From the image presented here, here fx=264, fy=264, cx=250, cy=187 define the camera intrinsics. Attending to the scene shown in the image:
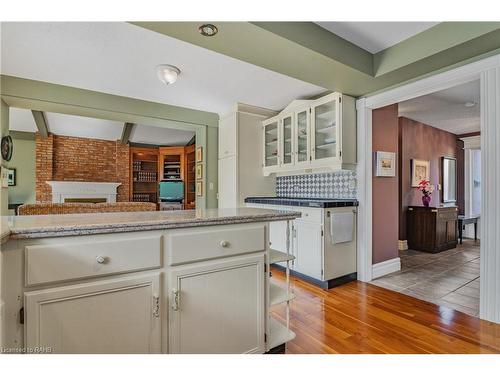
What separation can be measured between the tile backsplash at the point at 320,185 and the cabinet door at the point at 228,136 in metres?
0.94

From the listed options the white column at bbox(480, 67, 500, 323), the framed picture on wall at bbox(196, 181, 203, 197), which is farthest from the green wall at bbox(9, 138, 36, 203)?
the white column at bbox(480, 67, 500, 323)

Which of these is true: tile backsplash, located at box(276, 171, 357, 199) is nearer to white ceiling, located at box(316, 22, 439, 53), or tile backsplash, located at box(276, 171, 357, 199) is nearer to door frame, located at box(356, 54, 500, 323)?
door frame, located at box(356, 54, 500, 323)

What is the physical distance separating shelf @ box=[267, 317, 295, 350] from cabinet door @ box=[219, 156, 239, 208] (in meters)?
2.35

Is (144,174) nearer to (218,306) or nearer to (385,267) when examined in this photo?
(385,267)

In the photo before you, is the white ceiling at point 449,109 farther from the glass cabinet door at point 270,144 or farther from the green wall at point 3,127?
the green wall at point 3,127

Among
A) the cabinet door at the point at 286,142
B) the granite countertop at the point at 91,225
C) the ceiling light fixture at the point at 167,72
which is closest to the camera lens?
the granite countertop at the point at 91,225

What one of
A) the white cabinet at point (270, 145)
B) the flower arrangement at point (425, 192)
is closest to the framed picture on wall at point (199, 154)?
the white cabinet at point (270, 145)

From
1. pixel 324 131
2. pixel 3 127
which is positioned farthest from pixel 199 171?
pixel 3 127

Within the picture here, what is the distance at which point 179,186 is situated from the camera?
7.22m

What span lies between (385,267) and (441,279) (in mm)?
587

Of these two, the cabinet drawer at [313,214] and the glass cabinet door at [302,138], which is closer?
the cabinet drawer at [313,214]

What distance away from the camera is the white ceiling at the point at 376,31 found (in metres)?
2.06

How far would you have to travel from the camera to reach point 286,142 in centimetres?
378
